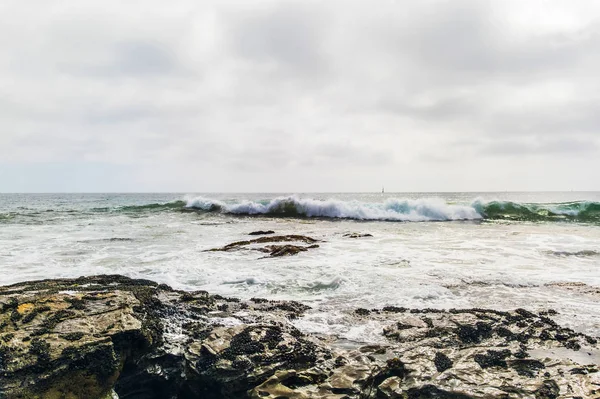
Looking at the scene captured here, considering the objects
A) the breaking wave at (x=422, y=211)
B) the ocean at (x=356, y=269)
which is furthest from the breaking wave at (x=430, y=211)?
the ocean at (x=356, y=269)

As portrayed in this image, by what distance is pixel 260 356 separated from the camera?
391 centimetres

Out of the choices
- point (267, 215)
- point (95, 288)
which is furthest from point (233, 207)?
point (95, 288)

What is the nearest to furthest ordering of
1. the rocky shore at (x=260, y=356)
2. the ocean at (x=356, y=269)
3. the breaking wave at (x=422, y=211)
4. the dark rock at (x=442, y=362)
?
the rocky shore at (x=260, y=356) → the dark rock at (x=442, y=362) → the ocean at (x=356, y=269) → the breaking wave at (x=422, y=211)

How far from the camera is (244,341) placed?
4141 mm

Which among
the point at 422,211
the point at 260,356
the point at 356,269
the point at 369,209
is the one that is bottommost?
the point at 356,269

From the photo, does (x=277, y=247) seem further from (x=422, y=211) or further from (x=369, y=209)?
(x=422, y=211)

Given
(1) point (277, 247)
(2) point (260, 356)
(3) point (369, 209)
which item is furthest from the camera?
(3) point (369, 209)

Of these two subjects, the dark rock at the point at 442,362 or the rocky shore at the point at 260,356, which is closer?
the rocky shore at the point at 260,356

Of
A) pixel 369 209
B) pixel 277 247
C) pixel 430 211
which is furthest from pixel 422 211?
pixel 277 247

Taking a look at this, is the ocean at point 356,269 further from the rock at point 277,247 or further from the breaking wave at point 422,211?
the breaking wave at point 422,211

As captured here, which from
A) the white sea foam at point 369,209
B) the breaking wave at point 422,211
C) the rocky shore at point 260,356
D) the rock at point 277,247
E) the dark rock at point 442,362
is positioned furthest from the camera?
the white sea foam at point 369,209

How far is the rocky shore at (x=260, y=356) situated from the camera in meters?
3.34

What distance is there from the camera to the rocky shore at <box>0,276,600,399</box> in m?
3.34

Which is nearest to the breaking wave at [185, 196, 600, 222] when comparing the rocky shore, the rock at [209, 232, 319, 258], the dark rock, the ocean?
the ocean
